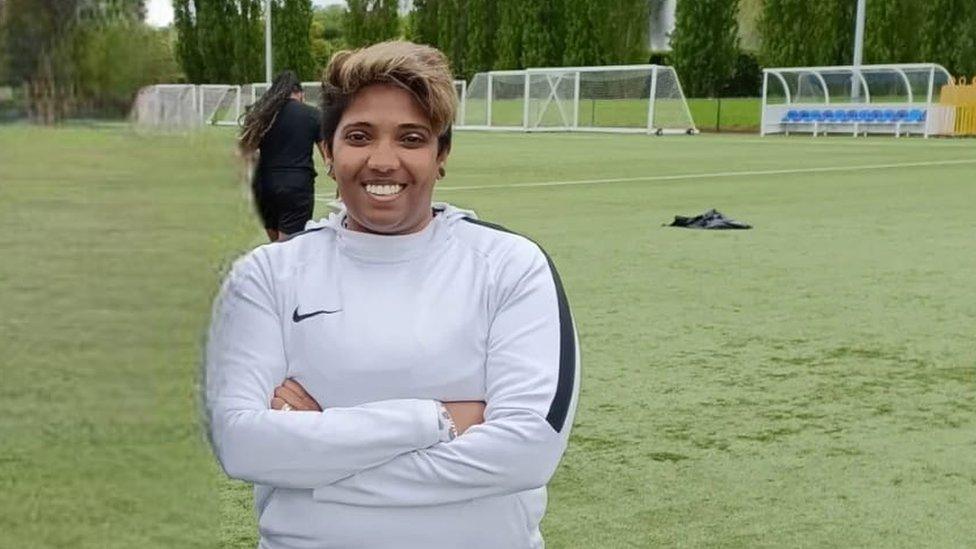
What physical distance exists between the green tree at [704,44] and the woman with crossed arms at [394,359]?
3700 centimetres

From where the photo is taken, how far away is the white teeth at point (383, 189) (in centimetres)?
165

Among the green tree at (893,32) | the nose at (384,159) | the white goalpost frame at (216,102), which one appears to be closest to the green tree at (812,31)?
the green tree at (893,32)

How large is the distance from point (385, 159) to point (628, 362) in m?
3.05

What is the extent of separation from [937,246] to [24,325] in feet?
25.4

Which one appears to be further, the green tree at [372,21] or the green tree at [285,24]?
the green tree at [372,21]

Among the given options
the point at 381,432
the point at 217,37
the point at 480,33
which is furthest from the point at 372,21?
the point at 217,37

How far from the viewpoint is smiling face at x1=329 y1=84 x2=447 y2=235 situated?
1627 millimetres

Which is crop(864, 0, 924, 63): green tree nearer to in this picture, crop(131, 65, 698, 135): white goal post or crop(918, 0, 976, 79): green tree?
crop(918, 0, 976, 79): green tree

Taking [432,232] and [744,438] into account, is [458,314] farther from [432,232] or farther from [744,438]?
[744,438]

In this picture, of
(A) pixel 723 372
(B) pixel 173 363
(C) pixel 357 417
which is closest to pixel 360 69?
(C) pixel 357 417

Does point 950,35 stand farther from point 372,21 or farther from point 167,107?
point 167,107

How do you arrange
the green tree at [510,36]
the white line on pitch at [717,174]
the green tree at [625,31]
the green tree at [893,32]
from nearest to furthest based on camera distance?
the white line on pitch at [717,174] → the green tree at [893,32] → the green tree at [625,31] → the green tree at [510,36]

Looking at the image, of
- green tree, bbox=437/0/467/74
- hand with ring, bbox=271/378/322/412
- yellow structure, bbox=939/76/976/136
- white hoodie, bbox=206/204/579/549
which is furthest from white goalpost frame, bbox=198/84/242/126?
green tree, bbox=437/0/467/74

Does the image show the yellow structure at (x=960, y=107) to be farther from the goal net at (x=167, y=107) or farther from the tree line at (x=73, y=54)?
the tree line at (x=73, y=54)
